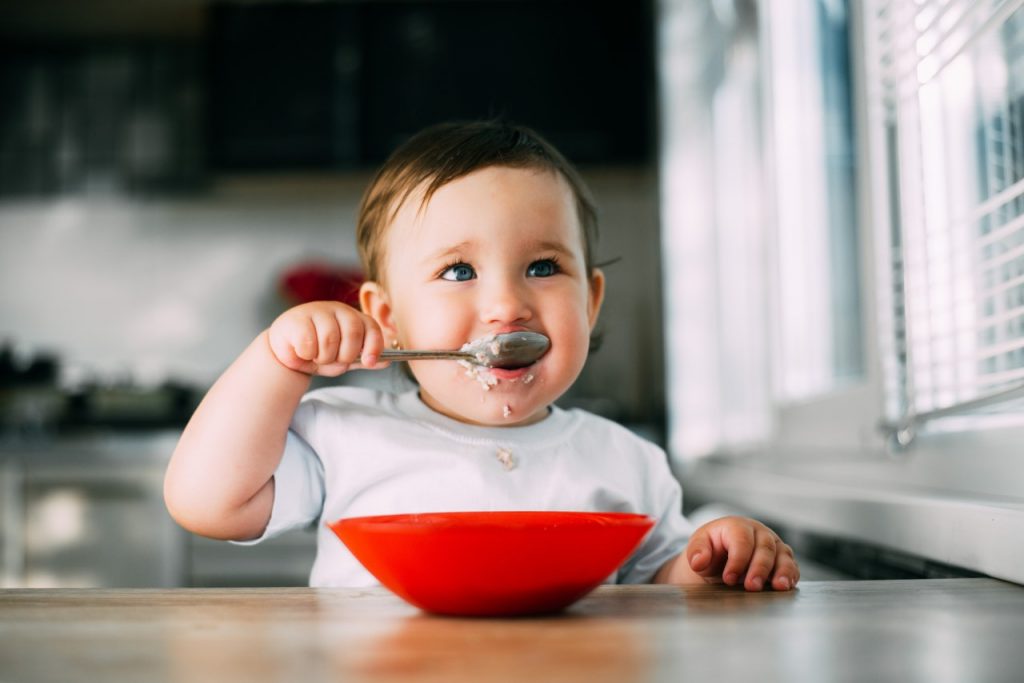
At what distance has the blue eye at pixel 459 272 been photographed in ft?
3.08

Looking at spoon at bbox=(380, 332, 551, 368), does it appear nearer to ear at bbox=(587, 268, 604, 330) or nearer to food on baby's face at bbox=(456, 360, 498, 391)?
food on baby's face at bbox=(456, 360, 498, 391)

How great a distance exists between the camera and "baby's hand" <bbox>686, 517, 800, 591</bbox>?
0.79 m

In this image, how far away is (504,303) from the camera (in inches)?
35.5

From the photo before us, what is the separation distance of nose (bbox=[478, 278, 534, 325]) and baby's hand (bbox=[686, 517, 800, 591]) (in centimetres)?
23

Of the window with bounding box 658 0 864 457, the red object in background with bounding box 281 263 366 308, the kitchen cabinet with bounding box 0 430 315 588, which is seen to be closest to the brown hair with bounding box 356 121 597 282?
the window with bounding box 658 0 864 457

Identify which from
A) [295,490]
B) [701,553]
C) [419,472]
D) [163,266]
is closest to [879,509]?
[701,553]

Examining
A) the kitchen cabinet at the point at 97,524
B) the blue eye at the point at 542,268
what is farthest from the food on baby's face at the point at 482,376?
the kitchen cabinet at the point at 97,524

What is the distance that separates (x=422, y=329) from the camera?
0.93 m

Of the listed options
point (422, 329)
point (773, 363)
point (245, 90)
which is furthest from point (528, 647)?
point (245, 90)

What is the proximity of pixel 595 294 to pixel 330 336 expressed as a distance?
1.31ft

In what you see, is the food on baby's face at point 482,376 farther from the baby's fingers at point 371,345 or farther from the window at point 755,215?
the window at point 755,215

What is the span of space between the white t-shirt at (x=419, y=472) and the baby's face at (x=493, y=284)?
0.04 meters

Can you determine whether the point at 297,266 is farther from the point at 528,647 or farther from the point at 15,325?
the point at 528,647

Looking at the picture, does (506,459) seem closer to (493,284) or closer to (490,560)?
(493,284)
